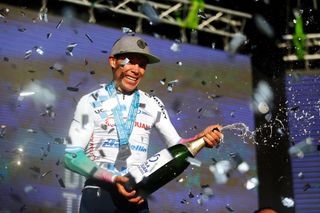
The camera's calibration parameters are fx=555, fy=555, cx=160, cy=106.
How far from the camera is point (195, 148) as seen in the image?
9.34ft

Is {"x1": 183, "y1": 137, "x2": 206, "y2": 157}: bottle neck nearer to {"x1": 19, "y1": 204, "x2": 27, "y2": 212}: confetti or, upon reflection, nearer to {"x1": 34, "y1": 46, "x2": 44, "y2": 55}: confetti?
{"x1": 19, "y1": 204, "x2": 27, "y2": 212}: confetti

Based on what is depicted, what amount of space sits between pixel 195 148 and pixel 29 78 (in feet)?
5.85

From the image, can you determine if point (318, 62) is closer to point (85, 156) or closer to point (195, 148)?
point (195, 148)

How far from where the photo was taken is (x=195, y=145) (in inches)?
112

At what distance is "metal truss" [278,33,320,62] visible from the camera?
207 inches

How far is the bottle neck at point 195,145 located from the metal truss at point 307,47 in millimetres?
2659

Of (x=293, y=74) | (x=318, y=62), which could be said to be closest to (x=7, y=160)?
(x=293, y=74)

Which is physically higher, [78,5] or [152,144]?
[78,5]

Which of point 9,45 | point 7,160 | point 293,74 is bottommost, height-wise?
point 7,160

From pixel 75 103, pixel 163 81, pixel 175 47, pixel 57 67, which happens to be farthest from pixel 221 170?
pixel 57 67

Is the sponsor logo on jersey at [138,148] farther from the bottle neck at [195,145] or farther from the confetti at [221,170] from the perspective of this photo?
the confetti at [221,170]

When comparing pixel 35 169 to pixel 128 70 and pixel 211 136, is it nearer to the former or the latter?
pixel 128 70

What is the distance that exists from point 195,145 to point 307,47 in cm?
297

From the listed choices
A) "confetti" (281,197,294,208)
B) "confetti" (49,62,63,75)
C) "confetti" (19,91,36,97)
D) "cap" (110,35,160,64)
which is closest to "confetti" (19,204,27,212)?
"confetti" (19,91,36,97)
